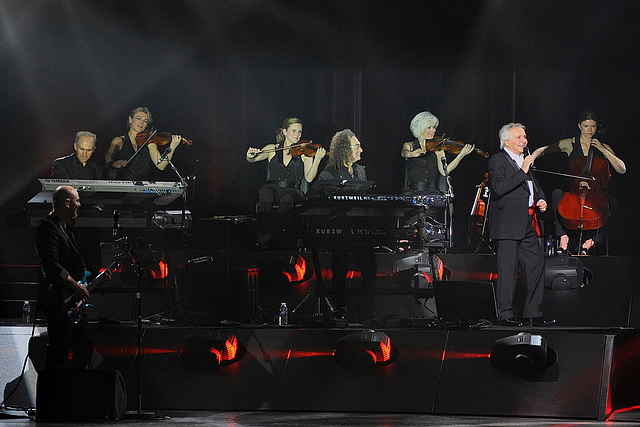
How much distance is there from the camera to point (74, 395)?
5211 millimetres

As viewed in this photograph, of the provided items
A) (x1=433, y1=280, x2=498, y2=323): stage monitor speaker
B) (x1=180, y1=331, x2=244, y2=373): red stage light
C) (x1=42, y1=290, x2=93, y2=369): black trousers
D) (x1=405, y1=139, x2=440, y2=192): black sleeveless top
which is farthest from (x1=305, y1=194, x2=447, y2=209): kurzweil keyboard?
(x1=405, y1=139, x2=440, y2=192): black sleeveless top

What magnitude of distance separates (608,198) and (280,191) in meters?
2.91

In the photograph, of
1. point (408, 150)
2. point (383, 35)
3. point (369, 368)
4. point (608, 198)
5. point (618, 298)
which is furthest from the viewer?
point (383, 35)

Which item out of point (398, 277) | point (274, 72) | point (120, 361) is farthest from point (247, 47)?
point (120, 361)

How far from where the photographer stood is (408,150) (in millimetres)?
9023

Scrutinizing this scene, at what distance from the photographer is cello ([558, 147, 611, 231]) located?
8.06 m

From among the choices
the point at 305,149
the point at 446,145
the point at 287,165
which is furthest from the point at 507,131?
the point at 287,165

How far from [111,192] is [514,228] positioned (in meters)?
3.09

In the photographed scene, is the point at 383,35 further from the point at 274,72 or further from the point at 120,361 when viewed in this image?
the point at 120,361

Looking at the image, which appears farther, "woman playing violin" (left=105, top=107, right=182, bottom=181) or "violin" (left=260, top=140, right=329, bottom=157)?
"violin" (left=260, top=140, right=329, bottom=157)

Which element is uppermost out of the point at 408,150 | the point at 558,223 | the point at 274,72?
the point at 274,72

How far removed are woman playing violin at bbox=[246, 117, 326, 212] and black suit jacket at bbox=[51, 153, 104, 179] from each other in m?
1.47

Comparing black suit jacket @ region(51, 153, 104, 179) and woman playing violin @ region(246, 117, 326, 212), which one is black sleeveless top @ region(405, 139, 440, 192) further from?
black suit jacket @ region(51, 153, 104, 179)

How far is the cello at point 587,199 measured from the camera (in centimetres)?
806
